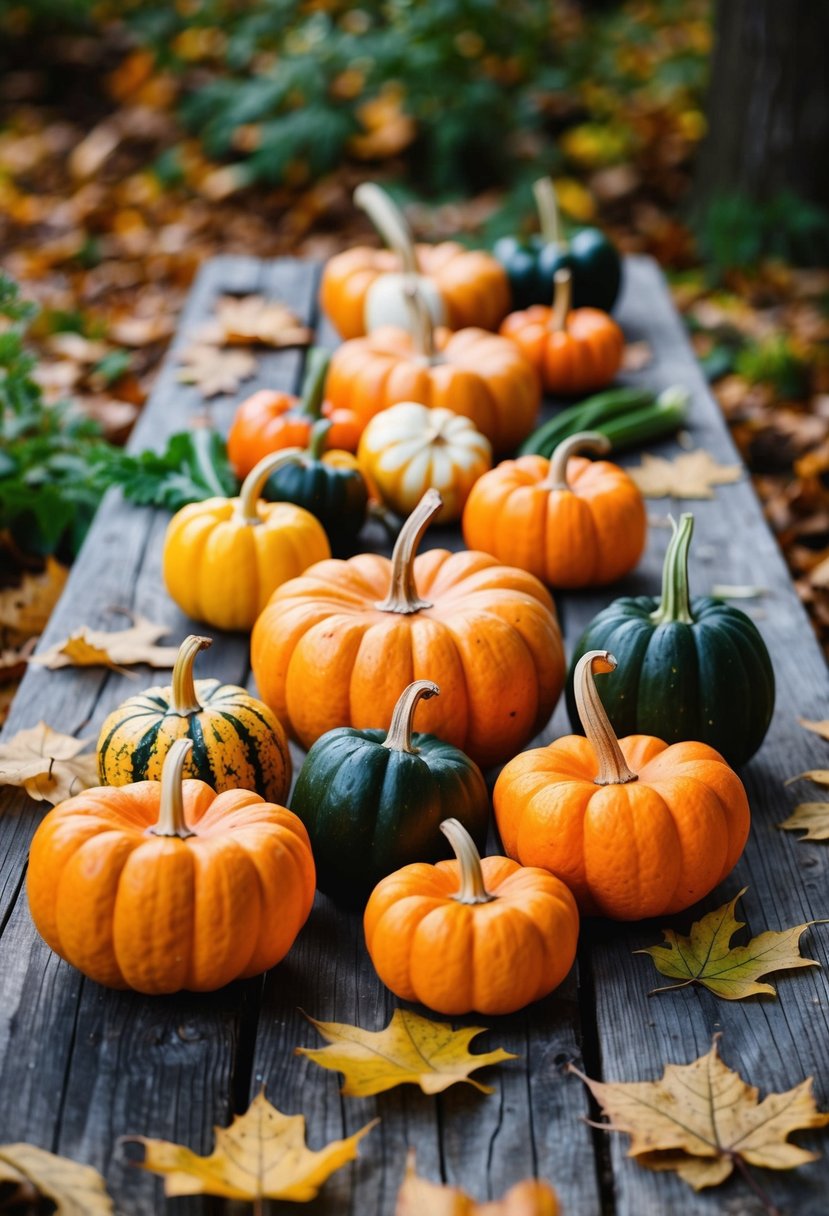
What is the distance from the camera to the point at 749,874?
7.29ft

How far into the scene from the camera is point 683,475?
3.62 metres

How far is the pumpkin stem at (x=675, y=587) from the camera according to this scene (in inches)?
92.8

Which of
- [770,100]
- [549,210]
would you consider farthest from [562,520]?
[770,100]

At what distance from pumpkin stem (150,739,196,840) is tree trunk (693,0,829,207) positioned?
536 cm

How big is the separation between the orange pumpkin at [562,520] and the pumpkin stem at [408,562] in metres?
0.59

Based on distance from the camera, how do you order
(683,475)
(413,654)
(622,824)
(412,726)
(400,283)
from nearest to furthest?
(622,824) → (412,726) → (413,654) → (683,475) → (400,283)

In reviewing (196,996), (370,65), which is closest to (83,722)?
(196,996)

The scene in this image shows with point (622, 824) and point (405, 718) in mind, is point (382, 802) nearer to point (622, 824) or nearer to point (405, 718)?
point (405, 718)

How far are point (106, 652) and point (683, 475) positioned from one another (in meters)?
1.72

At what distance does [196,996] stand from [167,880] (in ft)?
0.79

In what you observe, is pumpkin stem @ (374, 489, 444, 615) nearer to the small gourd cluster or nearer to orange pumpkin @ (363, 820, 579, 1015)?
the small gourd cluster

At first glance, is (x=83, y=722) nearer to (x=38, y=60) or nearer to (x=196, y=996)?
(x=196, y=996)

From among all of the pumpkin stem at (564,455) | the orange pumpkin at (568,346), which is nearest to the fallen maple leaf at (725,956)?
the pumpkin stem at (564,455)

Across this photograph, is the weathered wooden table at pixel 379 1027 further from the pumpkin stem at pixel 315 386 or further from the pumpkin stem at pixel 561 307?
the pumpkin stem at pixel 561 307
